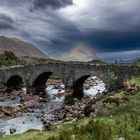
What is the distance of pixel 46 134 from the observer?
83.0 feet

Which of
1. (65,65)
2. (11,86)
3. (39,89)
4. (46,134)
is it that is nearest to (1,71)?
(11,86)

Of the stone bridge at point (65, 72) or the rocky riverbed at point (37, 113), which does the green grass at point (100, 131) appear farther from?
the stone bridge at point (65, 72)

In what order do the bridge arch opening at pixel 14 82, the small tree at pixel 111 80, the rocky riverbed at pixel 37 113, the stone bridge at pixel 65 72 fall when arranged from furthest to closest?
1. the bridge arch opening at pixel 14 82
2. the stone bridge at pixel 65 72
3. the small tree at pixel 111 80
4. the rocky riverbed at pixel 37 113

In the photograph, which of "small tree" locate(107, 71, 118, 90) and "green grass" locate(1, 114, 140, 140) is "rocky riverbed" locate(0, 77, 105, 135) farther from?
"green grass" locate(1, 114, 140, 140)

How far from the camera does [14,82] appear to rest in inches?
4161

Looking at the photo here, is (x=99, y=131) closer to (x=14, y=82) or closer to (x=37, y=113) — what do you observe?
(x=37, y=113)

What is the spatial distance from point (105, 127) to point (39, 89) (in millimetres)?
68592

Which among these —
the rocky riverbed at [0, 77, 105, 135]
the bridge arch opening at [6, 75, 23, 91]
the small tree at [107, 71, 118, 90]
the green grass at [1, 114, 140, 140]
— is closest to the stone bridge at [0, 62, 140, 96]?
the bridge arch opening at [6, 75, 23, 91]

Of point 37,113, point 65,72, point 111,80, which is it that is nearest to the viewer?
point 37,113

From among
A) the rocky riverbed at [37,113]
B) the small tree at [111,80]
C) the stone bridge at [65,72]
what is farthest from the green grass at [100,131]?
the small tree at [111,80]

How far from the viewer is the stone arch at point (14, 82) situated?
101875mm

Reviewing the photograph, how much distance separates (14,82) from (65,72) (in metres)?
29.2

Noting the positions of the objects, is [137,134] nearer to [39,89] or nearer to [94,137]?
[94,137]

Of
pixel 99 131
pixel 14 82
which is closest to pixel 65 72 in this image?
pixel 14 82
